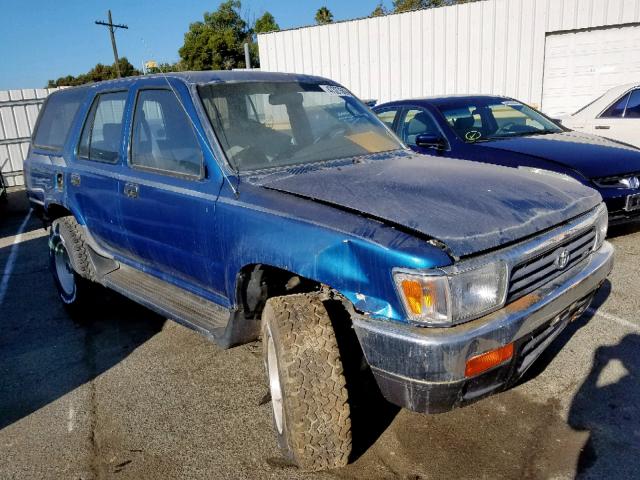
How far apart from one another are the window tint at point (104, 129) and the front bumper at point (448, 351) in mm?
2552

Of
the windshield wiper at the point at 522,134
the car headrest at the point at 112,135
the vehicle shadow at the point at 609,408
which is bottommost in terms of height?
the vehicle shadow at the point at 609,408

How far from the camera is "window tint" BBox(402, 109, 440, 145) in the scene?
607cm

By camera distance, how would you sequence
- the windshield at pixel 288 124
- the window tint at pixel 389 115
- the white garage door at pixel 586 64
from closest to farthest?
the windshield at pixel 288 124 → the window tint at pixel 389 115 → the white garage door at pixel 586 64

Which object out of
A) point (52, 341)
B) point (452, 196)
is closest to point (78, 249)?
point (52, 341)

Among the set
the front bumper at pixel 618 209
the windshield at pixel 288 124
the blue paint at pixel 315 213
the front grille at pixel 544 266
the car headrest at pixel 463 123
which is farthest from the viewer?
the car headrest at pixel 463 123

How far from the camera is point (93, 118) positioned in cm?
425

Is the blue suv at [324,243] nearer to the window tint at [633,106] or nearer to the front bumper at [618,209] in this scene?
the front bumper at [618,209]

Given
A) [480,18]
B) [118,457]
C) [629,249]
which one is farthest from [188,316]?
[480,18]

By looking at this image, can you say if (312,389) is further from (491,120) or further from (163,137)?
(491,120)

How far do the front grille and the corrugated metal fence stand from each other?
42.0 feet

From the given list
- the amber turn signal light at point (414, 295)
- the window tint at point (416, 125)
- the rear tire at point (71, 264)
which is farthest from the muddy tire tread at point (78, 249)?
the window tint at point (416, 125)

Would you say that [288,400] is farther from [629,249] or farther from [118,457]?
[629,249]

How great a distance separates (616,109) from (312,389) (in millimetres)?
6814

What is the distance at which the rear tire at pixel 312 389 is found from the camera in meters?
2.31
